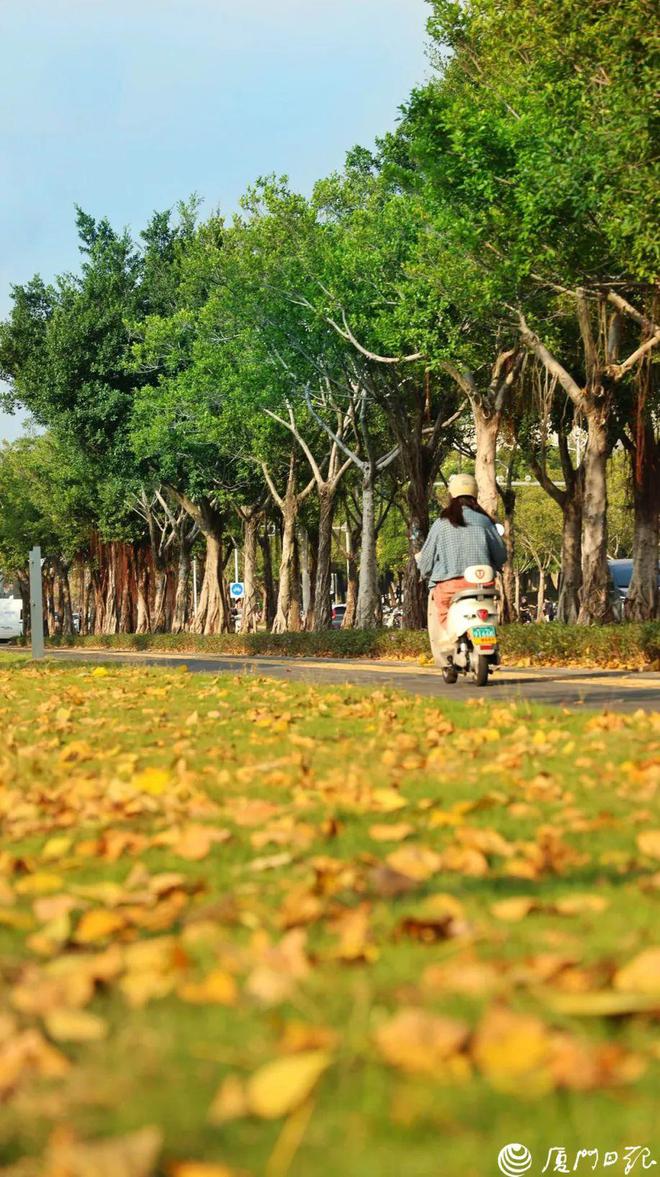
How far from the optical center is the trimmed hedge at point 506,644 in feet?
71.9

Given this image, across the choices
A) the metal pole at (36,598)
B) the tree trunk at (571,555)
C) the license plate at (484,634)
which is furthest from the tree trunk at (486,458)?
the license plate at (484,634)

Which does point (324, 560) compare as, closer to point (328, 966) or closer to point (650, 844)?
point (650, 844)

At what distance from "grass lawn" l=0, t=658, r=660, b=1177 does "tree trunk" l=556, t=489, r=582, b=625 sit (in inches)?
1224

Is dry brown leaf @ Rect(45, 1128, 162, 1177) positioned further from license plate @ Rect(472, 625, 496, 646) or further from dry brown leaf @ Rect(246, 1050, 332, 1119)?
license plate @ Rect(472, 625, 496, 646)

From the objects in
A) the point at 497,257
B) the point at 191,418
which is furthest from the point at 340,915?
the point at 191,418

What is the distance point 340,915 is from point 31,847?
6.67ft

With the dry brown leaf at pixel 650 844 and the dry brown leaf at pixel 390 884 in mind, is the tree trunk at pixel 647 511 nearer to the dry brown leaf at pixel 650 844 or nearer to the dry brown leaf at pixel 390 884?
the dry brown leaf at pixel 650 844

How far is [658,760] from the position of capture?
766cm

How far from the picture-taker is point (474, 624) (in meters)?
15.6

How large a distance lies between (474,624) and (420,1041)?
41.7 feet

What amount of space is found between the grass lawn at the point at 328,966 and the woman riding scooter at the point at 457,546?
7901 mm

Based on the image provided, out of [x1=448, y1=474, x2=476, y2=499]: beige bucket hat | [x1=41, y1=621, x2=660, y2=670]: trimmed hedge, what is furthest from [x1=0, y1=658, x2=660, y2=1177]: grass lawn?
[x1=41, y1=621, x2=660, y2=670]: trimmed hedge

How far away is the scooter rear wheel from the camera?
16.0 m

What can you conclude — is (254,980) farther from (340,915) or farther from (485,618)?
(485,618)
